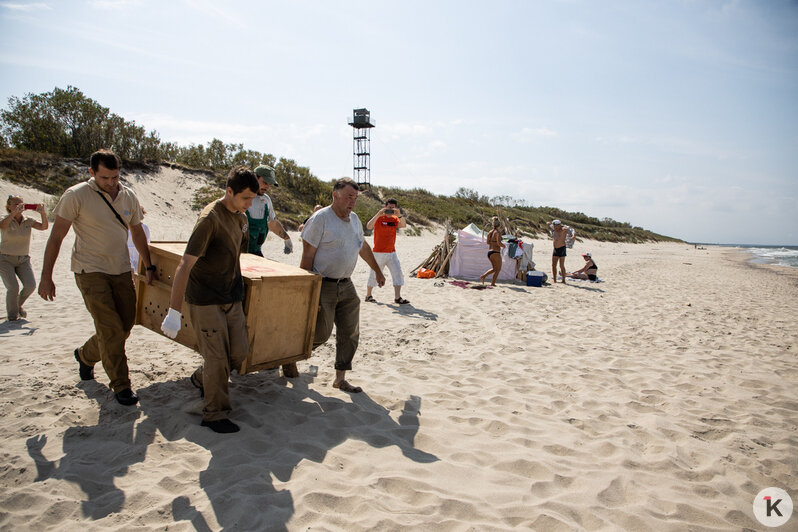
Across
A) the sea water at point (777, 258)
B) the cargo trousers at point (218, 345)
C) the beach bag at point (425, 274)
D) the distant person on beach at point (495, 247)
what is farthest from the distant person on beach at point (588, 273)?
the sea water at point (777, 258)

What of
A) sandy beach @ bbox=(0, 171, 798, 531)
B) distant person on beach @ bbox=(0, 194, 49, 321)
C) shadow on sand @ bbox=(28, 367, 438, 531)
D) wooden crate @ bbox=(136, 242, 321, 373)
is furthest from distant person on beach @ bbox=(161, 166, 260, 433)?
distant person on beach @ bbox=(0, 194, 49, 321)

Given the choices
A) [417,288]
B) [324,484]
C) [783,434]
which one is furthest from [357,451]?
[417,288]

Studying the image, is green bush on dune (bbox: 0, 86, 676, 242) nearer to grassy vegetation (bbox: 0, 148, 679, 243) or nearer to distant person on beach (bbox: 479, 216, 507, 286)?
grassy vegetation (bbox: 0, 148, 679, 243)

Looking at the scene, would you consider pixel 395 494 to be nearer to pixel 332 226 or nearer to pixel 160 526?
pixel 160 526

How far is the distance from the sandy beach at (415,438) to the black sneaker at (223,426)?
0.10 metres

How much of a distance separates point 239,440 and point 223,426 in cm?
17

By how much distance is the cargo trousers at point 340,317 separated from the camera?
12.3 feet

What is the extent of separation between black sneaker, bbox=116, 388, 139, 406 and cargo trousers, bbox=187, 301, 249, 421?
26.6 inches

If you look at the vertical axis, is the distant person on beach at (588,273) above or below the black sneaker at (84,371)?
above

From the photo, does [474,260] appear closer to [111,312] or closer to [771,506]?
[771,506]

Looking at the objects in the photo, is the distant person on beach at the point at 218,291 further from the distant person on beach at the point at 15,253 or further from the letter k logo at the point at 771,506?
the distant person on beach at the point at 15,253

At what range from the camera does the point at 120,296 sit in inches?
134

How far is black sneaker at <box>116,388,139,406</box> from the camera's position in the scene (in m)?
3.36

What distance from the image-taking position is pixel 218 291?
2.92 m
